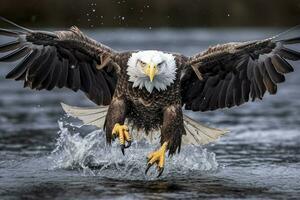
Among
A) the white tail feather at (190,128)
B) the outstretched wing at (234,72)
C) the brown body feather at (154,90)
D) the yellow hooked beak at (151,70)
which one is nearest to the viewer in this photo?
the yellow hooked beak at (151,70)

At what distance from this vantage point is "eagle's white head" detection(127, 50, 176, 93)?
887 cm

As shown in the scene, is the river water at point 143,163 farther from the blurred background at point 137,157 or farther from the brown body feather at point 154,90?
the brown body feather at point 154,90

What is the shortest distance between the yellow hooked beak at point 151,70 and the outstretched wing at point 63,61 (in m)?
0.82

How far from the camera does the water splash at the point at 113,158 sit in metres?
9.63

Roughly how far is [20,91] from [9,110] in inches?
133

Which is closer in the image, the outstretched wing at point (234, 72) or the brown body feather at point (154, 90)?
the brown body feather at point (154, 90)

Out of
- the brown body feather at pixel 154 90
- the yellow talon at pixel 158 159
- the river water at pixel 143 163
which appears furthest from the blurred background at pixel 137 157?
the brown body feather at pixel 154 90

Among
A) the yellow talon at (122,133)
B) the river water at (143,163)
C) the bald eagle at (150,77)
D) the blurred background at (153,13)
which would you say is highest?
the blurred background at (153,13)

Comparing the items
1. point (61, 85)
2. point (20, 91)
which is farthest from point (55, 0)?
point (61, 85)

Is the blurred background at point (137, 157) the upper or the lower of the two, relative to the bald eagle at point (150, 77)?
lower

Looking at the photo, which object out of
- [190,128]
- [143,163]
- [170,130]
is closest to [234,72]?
[190,128]

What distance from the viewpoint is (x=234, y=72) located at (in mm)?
10078

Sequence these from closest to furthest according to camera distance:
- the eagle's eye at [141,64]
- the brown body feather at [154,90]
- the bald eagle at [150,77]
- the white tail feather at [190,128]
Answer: the eagle's eye at [141,64] → the bald eagle at [150,77] → the brown body feather at [154,90] → the white tail feather at [190,128]

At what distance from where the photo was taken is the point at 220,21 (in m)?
38.5
